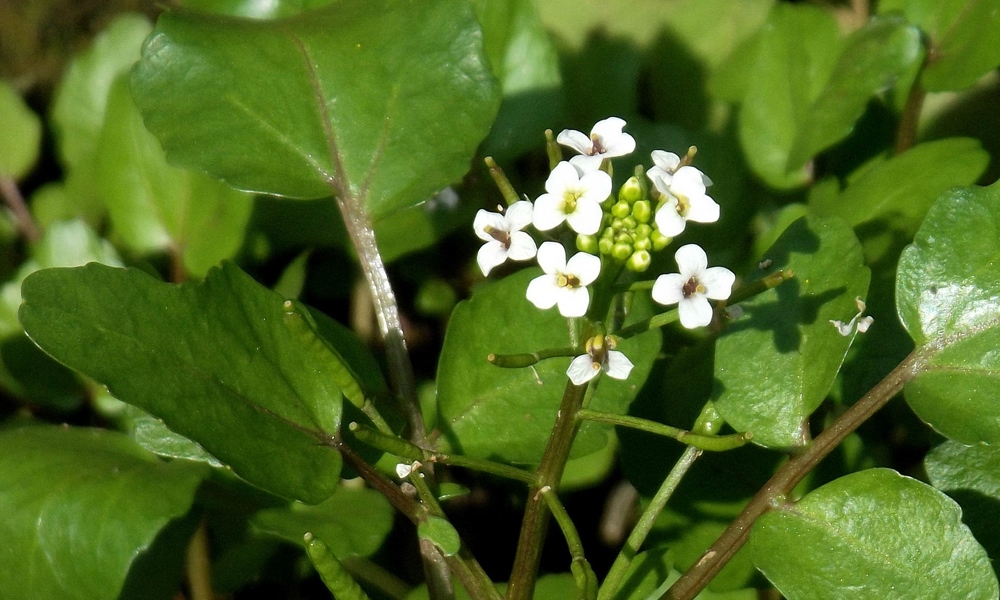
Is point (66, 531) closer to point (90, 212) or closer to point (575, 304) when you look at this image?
point (575, 304)

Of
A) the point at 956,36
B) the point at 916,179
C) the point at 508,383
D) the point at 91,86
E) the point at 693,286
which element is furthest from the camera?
the point at 91,86

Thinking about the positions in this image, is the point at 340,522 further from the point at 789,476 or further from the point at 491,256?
the point at 789,476

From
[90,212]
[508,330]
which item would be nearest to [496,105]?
[508,330]

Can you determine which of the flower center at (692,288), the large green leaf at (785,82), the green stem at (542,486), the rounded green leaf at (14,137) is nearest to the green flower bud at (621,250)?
the flower center at (692,288)

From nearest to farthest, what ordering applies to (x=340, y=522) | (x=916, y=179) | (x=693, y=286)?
1. (x=693, y=286)
2. (x=340, y=522)
3. (x=916, y=179)

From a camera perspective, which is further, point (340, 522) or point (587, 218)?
point (340, 522)

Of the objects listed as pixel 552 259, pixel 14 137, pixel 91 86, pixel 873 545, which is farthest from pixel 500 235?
pixel 14 137

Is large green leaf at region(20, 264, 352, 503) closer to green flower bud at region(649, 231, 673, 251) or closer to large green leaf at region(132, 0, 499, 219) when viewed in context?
large green leaf at region(132, 0, 499, 219)
